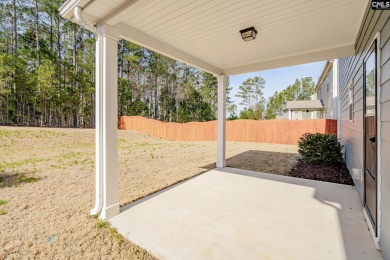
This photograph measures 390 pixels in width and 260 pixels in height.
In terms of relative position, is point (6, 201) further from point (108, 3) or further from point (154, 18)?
point (154, 18)

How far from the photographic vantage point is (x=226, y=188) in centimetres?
377

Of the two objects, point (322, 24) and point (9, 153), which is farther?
point (9, 153)

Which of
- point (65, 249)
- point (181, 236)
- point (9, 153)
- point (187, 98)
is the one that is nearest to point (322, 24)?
point (181, 236)

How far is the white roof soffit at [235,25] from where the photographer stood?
2.41 meters

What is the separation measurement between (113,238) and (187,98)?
2350 cm

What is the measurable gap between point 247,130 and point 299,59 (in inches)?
371

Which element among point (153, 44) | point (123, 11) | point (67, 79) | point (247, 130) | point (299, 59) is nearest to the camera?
point (123, 11)

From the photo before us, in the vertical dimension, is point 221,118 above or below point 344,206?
above

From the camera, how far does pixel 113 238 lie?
220 centimetres

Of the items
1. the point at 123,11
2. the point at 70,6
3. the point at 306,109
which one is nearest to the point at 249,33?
the point at 123,11

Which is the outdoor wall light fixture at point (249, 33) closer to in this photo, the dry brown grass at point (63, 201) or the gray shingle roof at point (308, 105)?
the dry brown grass at point (63, 201)

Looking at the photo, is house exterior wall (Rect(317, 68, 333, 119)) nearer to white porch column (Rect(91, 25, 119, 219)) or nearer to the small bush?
the small bush

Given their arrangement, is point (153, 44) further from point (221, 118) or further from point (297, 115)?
point (297, 115)

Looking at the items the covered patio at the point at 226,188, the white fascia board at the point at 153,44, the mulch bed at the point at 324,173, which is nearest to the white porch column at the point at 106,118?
the covered patio at the point at 226,188
